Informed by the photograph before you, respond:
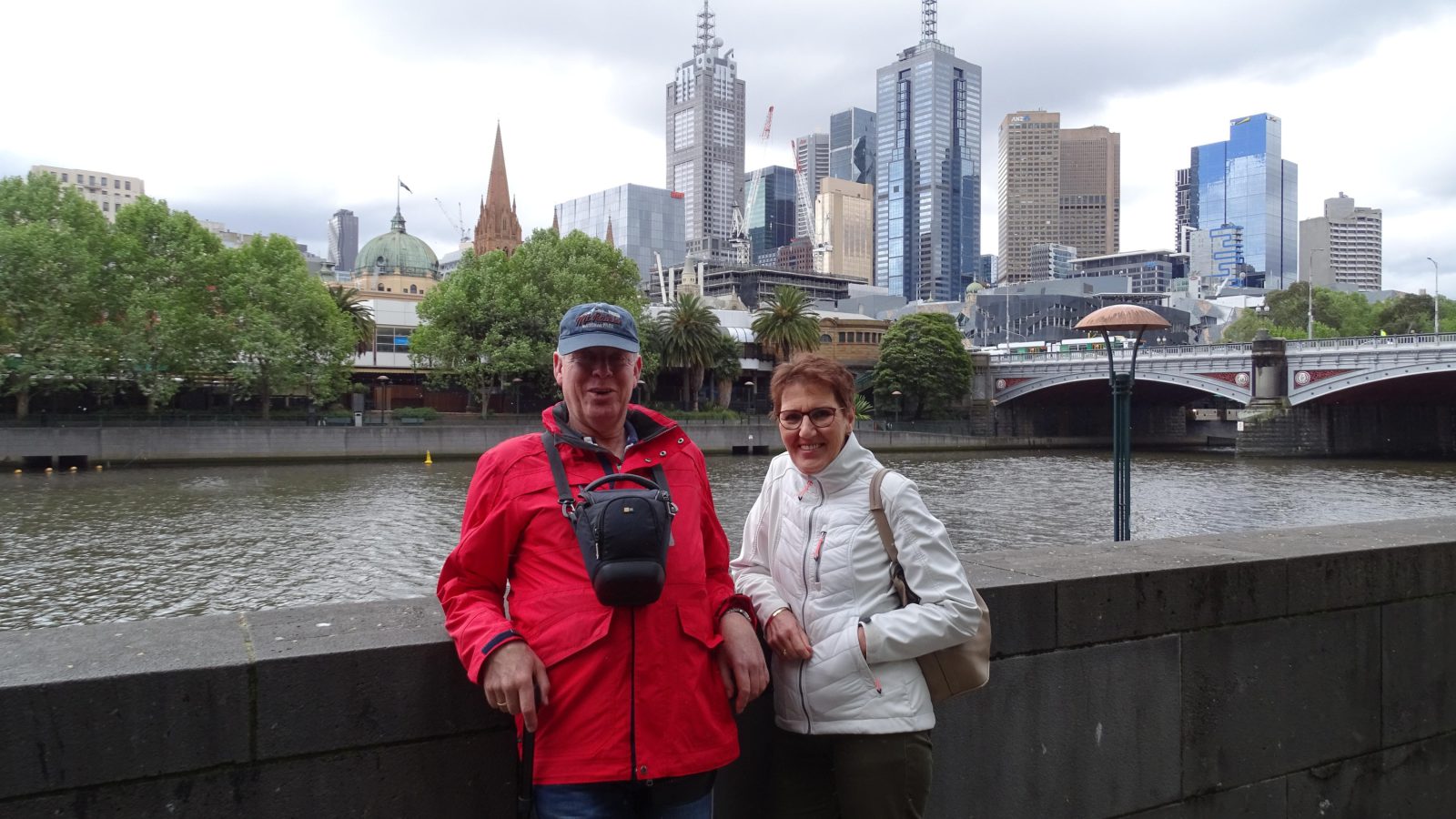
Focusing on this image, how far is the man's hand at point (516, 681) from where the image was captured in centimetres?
225

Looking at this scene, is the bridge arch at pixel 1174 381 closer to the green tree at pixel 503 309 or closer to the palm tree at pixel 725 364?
the palm tree at pixel 725 364

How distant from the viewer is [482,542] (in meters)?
2.42

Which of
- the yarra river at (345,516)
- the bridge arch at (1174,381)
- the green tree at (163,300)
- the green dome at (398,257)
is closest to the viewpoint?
the yarra river at (345,516)

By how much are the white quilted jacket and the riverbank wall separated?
4326cm

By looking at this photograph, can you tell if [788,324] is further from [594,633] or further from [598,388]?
[594,633]

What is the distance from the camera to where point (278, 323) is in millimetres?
48281

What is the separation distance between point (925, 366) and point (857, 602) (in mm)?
66560

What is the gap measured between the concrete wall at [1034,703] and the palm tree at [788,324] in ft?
209

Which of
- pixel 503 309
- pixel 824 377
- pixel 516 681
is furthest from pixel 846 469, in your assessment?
pixel 503 309

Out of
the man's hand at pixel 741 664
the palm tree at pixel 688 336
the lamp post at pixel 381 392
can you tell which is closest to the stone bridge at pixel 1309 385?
the palm tree at pixel 688 336

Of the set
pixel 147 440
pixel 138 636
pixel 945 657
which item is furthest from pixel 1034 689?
pixel 147 440

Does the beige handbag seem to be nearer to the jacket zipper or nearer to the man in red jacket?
the jacket zipper

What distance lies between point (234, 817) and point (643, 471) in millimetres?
1227

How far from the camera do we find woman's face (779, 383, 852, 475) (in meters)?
2.75
